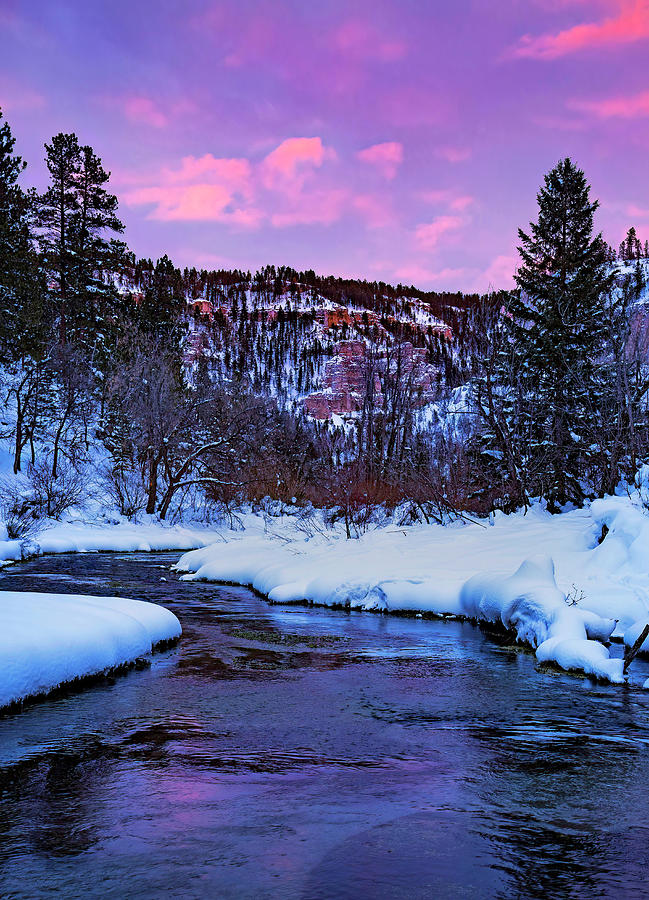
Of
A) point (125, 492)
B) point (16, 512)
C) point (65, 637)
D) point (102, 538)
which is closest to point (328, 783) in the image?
point (65, 637)

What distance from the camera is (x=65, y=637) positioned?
7.93 metres

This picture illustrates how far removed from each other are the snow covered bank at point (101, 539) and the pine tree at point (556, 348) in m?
16.1

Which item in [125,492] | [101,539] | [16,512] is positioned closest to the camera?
[16,512]

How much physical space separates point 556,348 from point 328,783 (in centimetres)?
1993

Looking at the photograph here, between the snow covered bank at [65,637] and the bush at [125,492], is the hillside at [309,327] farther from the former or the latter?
the snow covered bank at [65,637]

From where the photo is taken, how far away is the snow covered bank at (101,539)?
23453 mm

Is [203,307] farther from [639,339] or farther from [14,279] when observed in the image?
[639,339]

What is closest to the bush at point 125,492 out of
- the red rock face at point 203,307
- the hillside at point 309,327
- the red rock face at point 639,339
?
the red rock face at point 639,339

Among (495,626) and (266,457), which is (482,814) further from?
(266,457)

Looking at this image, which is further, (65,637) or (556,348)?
(556,348)

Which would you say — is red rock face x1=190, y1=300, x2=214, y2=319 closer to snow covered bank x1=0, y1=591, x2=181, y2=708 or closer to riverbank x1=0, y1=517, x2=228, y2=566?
riverbank x1=0, y1=517, x2=228, y2=566

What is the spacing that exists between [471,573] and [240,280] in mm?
168024

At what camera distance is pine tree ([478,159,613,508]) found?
2083cm

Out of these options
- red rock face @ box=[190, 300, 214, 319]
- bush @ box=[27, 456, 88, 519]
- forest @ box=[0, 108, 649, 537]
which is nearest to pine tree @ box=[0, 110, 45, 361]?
forest @ box=[0, 108, 649, 537]
